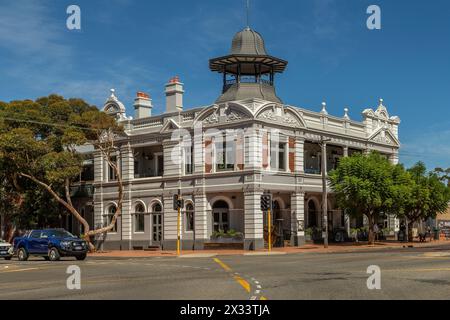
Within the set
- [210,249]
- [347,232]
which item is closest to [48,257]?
[210,249]

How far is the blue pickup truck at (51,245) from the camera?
34125 millimetres

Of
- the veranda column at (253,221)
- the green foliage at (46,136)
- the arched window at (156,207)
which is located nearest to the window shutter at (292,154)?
the veranda column at (253,221)

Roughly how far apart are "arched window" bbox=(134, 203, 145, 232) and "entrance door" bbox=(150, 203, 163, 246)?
1155mm

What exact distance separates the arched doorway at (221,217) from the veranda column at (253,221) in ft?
8.74

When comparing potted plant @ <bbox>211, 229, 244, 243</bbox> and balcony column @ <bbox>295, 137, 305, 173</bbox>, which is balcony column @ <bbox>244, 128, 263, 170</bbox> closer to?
balcony column @ <bbox>295, 137, 305, 173</bbox>

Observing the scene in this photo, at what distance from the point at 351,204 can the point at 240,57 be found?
A: 1325 cm

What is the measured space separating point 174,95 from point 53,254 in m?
20.5

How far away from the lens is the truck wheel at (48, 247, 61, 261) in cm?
3416

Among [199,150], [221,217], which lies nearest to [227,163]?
[199,150]

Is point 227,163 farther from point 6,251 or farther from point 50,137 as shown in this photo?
point 6,251

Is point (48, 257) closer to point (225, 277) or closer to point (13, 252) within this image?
point (13, 252)

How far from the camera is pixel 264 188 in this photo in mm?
45594

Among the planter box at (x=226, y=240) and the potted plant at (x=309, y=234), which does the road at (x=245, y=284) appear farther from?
the potted plant at (x=309, y=234)

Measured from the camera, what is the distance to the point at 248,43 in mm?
50531
